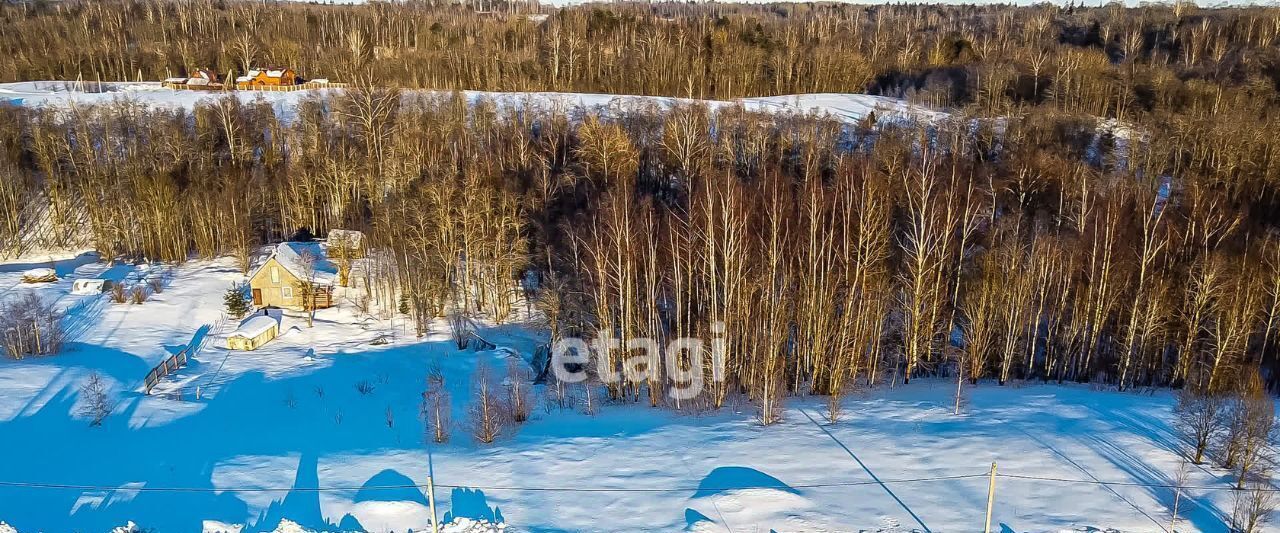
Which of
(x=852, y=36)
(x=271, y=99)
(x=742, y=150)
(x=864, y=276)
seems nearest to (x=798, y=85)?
(x=852, y=36)

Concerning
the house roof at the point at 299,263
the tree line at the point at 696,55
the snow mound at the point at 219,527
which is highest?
the tree line at the point at 696,55

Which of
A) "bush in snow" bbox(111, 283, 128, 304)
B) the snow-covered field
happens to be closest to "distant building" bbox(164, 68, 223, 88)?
the snow-covered field

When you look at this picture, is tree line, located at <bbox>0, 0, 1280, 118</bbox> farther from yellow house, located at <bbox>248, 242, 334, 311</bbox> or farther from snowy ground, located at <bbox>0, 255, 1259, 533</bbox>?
snowy ground, located at <bbox>0, 255, 1259, 533</bbox>

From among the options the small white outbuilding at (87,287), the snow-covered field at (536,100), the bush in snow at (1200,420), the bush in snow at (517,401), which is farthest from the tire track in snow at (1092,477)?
the snow-covered field at (536,100)

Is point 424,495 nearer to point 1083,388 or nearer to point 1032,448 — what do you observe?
point 1032,448

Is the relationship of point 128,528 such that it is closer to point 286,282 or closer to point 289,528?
point 289,528

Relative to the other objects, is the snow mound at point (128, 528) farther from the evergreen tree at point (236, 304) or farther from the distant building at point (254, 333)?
the evergreen tree at point (236, 304)

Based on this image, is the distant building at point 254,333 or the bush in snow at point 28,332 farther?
the distant building at point 254,333
